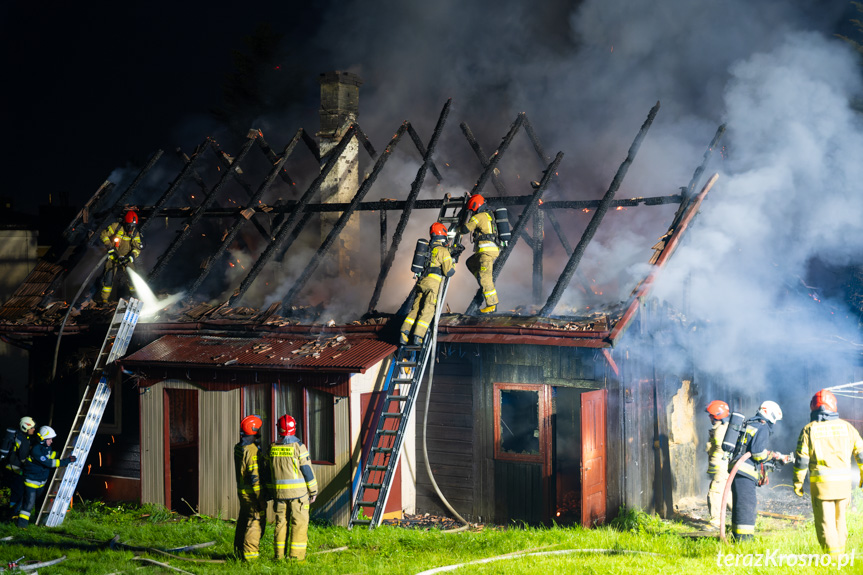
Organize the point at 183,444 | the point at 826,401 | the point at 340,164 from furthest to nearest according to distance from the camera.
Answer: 1. the point at 340,164
2. the point at 183,444
3. the point at 826,401

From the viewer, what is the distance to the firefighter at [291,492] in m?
9.10

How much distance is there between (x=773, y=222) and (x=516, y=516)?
6.58 metres

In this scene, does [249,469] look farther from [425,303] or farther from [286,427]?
[425,303]

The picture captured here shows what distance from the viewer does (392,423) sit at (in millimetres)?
12320

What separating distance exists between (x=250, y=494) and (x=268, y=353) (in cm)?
343

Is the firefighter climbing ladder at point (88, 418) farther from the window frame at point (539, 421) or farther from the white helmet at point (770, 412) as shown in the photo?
the white helmet at point (770, 412)

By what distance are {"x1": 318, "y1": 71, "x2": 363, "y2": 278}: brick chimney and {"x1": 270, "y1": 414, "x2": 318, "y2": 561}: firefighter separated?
757 centimetres

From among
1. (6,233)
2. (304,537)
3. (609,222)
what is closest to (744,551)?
(304,537)

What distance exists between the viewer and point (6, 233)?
19781 mm

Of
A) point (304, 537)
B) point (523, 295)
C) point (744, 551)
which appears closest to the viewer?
point (744, 551)

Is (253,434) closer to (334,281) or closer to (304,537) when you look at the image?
(304,537)

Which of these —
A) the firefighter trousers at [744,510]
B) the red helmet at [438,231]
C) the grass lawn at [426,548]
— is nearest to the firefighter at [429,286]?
the red helmet at [438,231]

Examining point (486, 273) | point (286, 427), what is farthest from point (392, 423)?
point (286, 427)

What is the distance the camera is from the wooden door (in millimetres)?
10898
